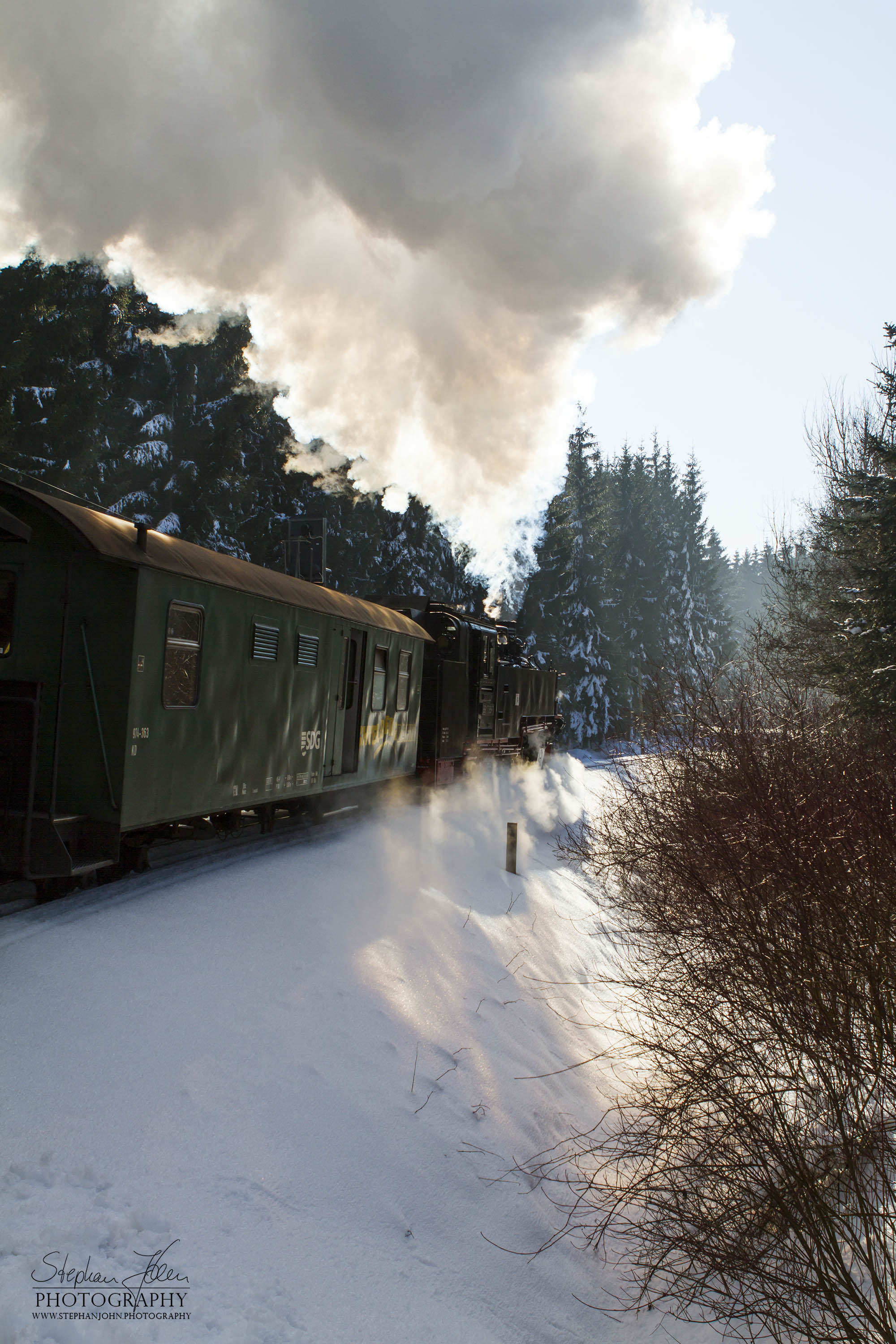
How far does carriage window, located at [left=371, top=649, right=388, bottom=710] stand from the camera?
38.2 ft

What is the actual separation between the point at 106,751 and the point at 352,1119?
344cm

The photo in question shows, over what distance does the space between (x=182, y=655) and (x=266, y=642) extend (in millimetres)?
1516

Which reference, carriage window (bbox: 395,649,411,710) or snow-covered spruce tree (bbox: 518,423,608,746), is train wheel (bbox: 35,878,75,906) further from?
snow-covered spruce tree (bbox: 518,423,608,746)

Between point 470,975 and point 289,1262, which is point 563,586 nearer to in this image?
point 470,975

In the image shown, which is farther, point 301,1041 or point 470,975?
point 470,975

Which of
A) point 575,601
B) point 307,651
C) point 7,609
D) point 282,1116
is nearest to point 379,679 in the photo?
point 307,651

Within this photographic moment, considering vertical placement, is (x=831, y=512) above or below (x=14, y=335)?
below

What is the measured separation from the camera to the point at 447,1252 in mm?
3959

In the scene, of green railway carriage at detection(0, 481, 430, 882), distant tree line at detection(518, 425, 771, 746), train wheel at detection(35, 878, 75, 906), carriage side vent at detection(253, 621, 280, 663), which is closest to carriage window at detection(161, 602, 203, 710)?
green railway carriage at detection(0, 481, 430, 882)

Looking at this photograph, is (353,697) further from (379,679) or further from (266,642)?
(266,642)

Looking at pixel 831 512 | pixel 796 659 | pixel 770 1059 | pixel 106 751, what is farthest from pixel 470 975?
pixel 831 512

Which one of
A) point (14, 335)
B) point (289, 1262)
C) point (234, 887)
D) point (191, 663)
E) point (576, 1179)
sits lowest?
point (576, 1179)

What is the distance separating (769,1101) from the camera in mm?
5078

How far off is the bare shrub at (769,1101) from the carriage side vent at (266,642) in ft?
15.0
